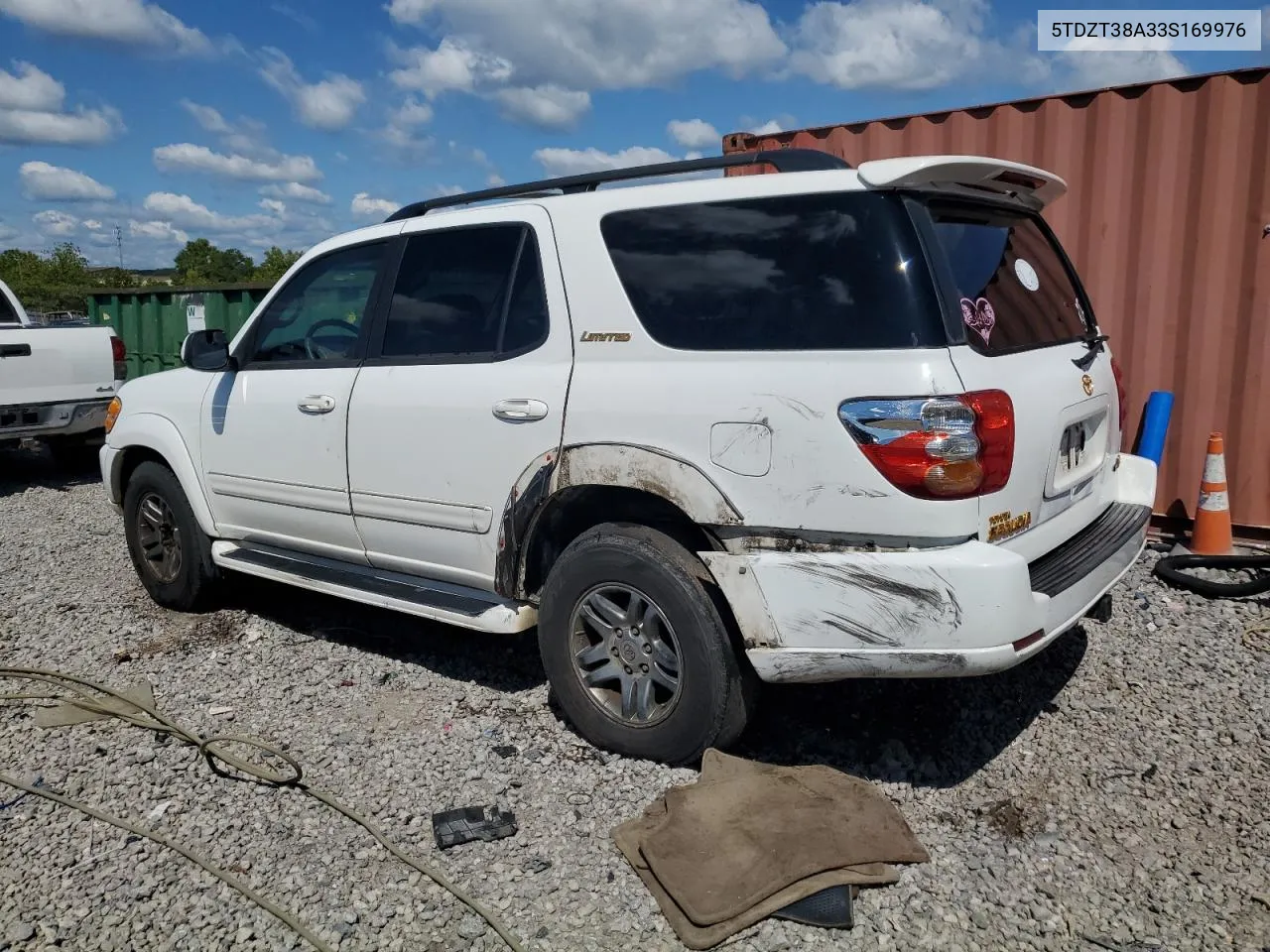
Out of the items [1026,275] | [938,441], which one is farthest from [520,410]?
[1026,275]

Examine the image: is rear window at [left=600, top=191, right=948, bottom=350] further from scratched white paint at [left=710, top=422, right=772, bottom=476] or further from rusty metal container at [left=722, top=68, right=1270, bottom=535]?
rusty metal container at [left=722, top=68, right=1270, bottom=535]

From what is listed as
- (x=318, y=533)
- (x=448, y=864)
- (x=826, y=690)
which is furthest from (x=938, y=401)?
(x=318, y=533)

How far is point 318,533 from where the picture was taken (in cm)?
449

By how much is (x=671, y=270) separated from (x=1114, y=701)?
245 centimetres

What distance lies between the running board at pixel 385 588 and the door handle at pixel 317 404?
2.31ft

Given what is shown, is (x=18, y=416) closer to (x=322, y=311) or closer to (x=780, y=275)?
(x=322, y=311)

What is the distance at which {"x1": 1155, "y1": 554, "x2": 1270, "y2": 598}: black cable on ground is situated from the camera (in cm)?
498

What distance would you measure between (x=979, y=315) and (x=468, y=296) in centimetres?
194

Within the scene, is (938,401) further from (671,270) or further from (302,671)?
(302,671)

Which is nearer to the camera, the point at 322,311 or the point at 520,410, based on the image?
the point at 520,410

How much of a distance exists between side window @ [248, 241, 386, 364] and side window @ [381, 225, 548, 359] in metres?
0.24

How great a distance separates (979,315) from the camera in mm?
3051

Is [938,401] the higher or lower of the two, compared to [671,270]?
lower

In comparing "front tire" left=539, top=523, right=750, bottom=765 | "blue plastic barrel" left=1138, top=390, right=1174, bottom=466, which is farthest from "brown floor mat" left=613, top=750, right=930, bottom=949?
"blue plastic barrel" left=1138, top=390, right=1174, bottom=466
